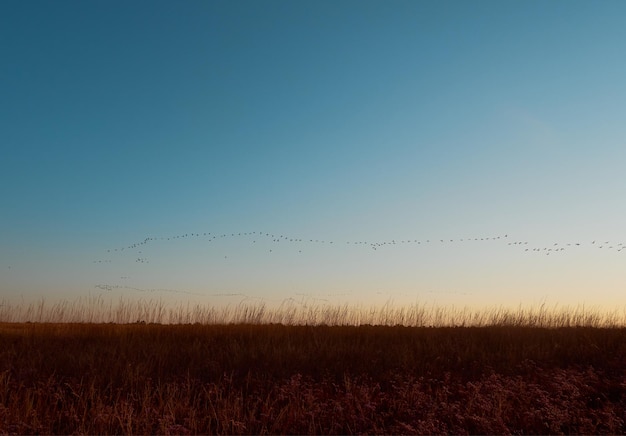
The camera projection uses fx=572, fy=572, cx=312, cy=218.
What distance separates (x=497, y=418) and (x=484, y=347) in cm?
728

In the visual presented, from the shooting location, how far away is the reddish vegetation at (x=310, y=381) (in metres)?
10.1

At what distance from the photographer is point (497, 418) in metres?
10.0

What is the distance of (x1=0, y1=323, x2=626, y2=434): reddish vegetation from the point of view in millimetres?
10078

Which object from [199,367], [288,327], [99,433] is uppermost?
[288,327]

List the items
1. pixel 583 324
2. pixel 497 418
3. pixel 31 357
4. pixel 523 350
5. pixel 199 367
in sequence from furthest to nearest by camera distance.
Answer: pixel 583 324 < pixel 523 350 < pixel 31 357 < pixel 199 367 < pixel 497 418

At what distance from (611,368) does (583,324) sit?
10.2 metres

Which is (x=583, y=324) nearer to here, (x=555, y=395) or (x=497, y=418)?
(x=555, y=395)

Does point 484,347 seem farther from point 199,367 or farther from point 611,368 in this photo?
point 199,367

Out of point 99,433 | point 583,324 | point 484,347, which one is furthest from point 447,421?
point 583,324

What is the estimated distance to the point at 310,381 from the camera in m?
13.2

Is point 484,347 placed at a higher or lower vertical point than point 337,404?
higher

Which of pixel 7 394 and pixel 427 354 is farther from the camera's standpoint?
pixel 427 354

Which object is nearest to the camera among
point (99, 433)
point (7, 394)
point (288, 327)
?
point (99, 433)

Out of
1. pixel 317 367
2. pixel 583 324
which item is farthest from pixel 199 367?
pixel 583 324
